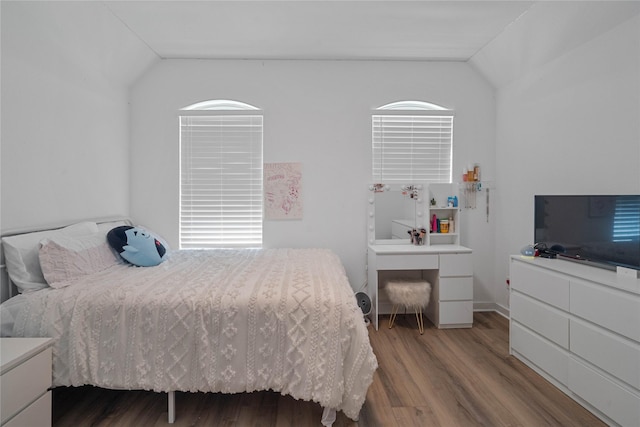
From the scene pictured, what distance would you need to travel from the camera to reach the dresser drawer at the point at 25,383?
139 centimetres

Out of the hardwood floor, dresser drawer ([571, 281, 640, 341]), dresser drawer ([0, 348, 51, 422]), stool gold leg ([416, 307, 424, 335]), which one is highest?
dresser drawer ([571, 281, 640, 341])

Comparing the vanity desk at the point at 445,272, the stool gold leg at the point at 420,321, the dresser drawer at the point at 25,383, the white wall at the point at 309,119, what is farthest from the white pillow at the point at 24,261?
the stool gold leg at the point at 420,321

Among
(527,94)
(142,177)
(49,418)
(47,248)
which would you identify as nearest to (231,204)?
(142,177)

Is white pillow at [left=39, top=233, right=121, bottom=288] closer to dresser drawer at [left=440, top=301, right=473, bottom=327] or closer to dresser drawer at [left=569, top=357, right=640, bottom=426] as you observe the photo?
dresser drawer at [left=440, top=301, right=473, bottom=327]

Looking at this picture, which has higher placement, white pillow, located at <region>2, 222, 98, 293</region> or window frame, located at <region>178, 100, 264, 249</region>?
window frame, located at <region>178, 100, 264, 249</region>

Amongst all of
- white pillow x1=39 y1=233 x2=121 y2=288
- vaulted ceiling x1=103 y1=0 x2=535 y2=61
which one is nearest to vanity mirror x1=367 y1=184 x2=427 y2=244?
vaulted ceiling x1=103 y1=0 x2=535 y2=61

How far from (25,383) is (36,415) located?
0.65ft

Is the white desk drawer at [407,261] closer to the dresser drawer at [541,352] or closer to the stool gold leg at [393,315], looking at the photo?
the stool gold leg at [393,315]

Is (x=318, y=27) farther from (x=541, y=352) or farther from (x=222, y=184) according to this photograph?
(x=541, y=352)

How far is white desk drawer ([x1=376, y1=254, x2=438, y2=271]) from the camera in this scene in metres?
3.15

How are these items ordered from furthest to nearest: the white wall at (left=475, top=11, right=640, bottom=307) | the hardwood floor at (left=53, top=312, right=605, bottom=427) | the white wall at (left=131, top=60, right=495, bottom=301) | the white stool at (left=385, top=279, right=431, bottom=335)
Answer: the white wall at (left=131, top=60, right=495, bottom=301), the white stool at (left=385, top=279, right=431, bottom=335), the white wall at (left=475, top=11, right=640, bottom=307), the hardwood floor at (left=53, top=312, right=605, bottom=427)

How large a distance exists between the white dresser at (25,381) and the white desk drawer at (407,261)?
Result: 258cm

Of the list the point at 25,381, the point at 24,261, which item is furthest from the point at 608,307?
the point at 24,261

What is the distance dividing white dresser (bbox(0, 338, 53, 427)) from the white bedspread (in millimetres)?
140
